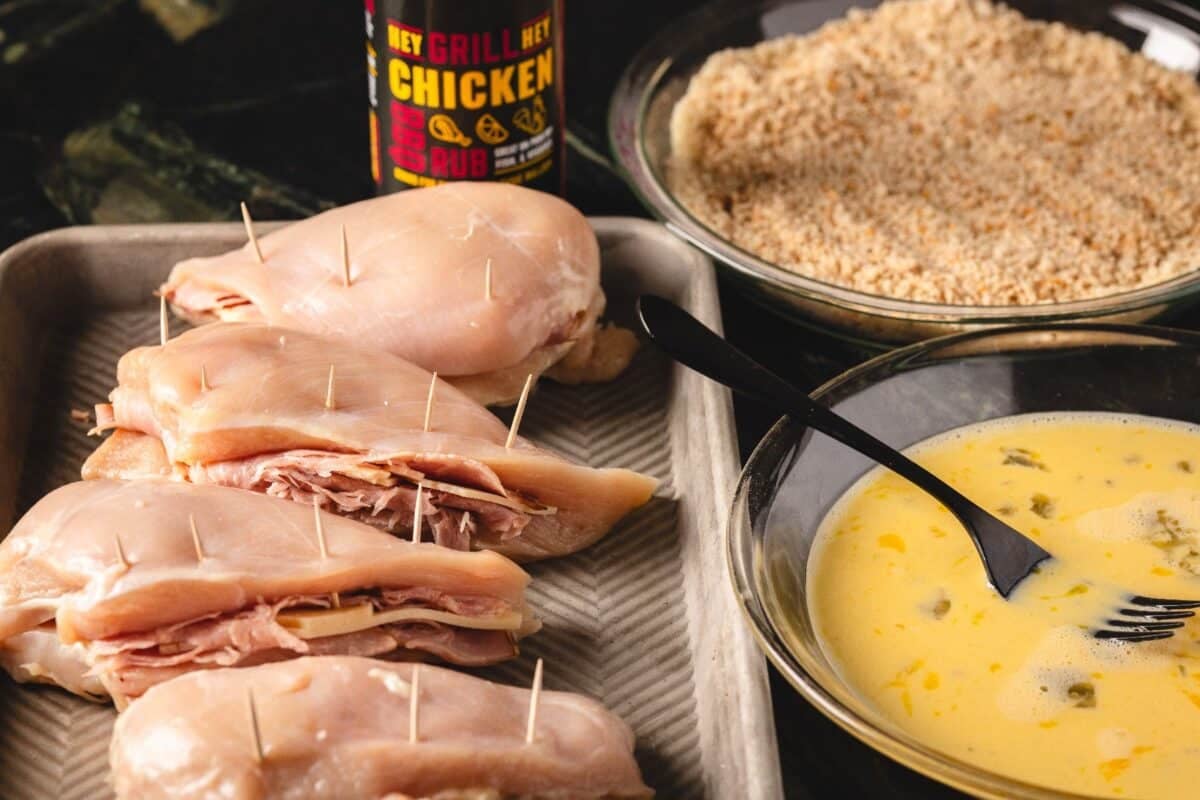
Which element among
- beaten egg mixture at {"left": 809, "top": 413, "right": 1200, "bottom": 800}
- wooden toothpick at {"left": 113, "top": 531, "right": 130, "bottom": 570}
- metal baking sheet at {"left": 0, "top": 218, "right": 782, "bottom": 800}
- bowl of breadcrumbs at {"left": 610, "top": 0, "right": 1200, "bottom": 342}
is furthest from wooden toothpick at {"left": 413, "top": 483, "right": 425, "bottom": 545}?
bowl of breadcrumbs at {"left": 610, "top": 0, "right": 1200, "bottom": 342}

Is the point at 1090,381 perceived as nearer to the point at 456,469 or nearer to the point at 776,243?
the point at 776,243

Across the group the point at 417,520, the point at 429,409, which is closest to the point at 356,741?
the point at 417,520

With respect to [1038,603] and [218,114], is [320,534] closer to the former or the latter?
[1038,603]

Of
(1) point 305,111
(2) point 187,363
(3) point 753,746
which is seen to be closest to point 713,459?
(3) point 753,746

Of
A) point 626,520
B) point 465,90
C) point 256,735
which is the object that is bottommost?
point 626,520

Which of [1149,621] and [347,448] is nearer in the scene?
[1149,621]

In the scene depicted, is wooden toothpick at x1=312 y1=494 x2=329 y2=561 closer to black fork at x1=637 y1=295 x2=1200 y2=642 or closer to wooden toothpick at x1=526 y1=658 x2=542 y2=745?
wooden toothpick at x1=526 y1=658 x2=542 y2=745
